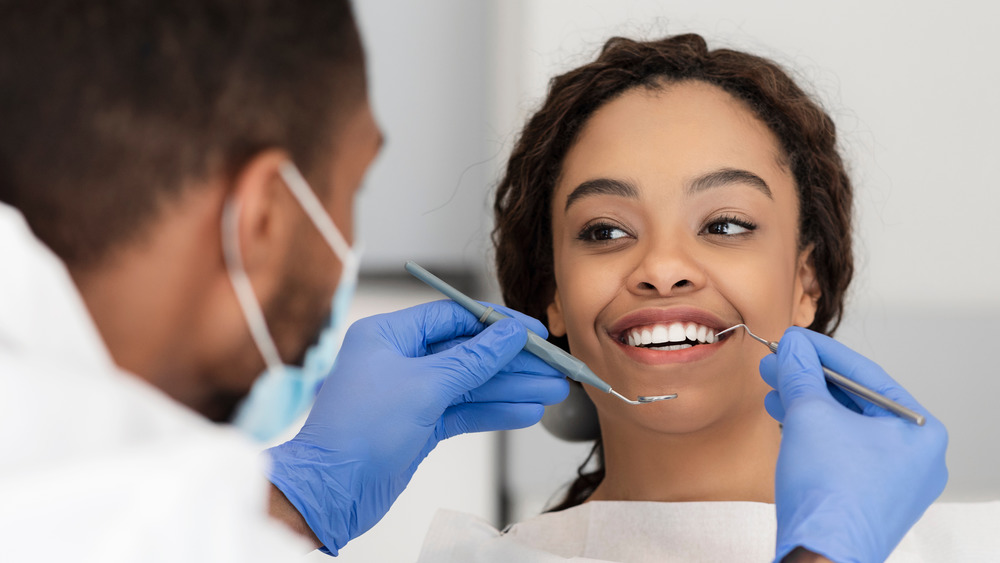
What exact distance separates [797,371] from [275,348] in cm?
69

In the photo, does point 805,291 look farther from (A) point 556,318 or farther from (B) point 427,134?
(B) point 427,134

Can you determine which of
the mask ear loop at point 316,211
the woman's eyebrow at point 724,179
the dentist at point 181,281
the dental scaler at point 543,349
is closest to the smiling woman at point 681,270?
the woman's eyebrow at point 724,179

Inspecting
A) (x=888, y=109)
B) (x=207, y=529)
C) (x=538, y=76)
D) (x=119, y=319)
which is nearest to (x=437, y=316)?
(x=119, y=319)

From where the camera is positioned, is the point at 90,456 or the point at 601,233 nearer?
the point at 90,456

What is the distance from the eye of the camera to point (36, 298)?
0.67 meters

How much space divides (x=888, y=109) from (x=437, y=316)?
3.83ft

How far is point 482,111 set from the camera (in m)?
2.00

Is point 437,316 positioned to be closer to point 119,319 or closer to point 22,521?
point 119,319

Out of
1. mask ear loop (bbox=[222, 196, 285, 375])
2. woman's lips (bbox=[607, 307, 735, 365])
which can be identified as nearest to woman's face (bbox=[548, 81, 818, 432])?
woman's lips (bbox=[607, 307, 735, 365])

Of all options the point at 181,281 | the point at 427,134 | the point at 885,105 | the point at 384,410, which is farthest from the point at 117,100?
the point at 885,105

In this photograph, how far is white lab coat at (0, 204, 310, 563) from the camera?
0.52 meters

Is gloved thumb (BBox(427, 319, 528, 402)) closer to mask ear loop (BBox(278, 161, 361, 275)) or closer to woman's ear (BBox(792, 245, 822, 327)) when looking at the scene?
mask ear loop (BBox(278, 161, 361, 275))

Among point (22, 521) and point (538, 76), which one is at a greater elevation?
point (538, 76)

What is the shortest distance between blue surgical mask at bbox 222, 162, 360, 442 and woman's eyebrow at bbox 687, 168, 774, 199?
56cm
